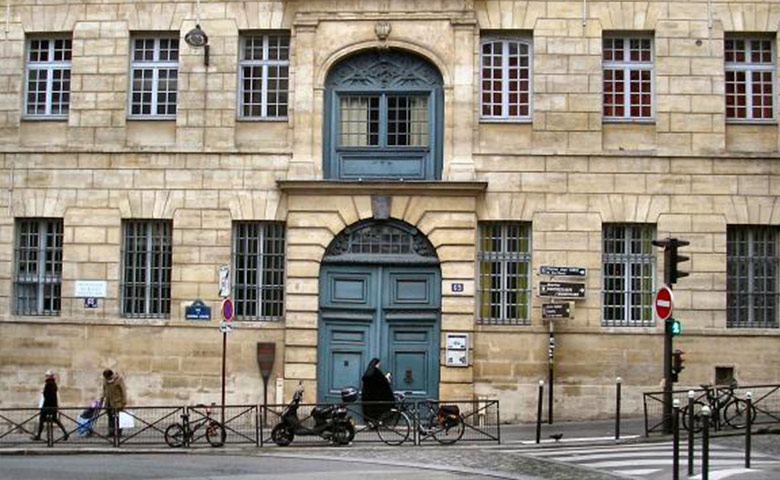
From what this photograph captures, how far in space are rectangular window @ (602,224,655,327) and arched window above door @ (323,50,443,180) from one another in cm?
424

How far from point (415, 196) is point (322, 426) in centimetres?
583

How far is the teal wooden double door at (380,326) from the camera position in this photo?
74.9 feet

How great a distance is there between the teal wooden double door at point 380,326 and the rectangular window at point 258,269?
1.09 metres

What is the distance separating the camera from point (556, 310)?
72.7 feet

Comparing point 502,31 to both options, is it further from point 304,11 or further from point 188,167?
point 188,167

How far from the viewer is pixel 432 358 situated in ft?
74.8

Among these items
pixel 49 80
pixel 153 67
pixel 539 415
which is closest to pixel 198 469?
pixel 539 415

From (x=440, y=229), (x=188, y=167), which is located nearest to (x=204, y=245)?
(x=188, y=167)

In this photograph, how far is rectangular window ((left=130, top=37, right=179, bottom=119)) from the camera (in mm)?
23984

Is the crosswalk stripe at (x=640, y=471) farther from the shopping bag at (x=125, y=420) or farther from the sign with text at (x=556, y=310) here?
the shopping bag at (x=125, y=420)

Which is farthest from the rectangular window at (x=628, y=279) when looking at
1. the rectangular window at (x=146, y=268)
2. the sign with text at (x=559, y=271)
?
the rectangular window at (x=146, y=268)

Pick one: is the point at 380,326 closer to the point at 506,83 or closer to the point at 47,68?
the point at 506,83

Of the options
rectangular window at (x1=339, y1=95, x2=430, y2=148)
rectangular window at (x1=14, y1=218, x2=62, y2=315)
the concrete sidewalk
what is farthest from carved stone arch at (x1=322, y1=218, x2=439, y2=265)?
rectangular window at (x1=14, y1=218, x2=62, y2=315)

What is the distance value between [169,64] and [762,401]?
14.3 metres
